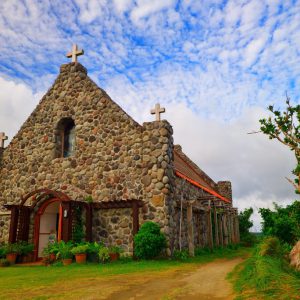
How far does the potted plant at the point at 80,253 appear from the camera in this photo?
1241 centimetres

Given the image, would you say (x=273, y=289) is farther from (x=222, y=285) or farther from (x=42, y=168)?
(x=42, y=168)

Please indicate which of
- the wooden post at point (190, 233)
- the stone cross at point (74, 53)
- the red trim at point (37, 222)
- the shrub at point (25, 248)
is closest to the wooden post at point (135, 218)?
the wooden post at point (190, 233)

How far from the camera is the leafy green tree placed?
11.1 meters

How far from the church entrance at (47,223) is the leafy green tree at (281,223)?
872 cm

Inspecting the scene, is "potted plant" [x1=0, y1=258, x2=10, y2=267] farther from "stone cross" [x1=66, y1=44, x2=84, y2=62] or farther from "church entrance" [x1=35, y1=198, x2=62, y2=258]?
"stone cross" [x1=66, y1=44, x2=84, y2=62]

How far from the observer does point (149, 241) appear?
39.6 ft

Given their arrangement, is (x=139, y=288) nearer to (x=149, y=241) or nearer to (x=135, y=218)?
(x=149, y=241)

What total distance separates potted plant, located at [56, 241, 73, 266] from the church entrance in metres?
2.13

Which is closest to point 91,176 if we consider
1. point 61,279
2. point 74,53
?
point 61,279

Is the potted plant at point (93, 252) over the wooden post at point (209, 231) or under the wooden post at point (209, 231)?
under

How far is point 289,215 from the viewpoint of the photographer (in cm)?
1162

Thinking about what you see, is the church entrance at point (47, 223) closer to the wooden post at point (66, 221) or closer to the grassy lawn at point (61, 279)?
the wooden post at point (66, 221)

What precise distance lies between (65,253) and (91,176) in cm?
370

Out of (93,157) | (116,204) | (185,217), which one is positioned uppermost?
(93,157)
